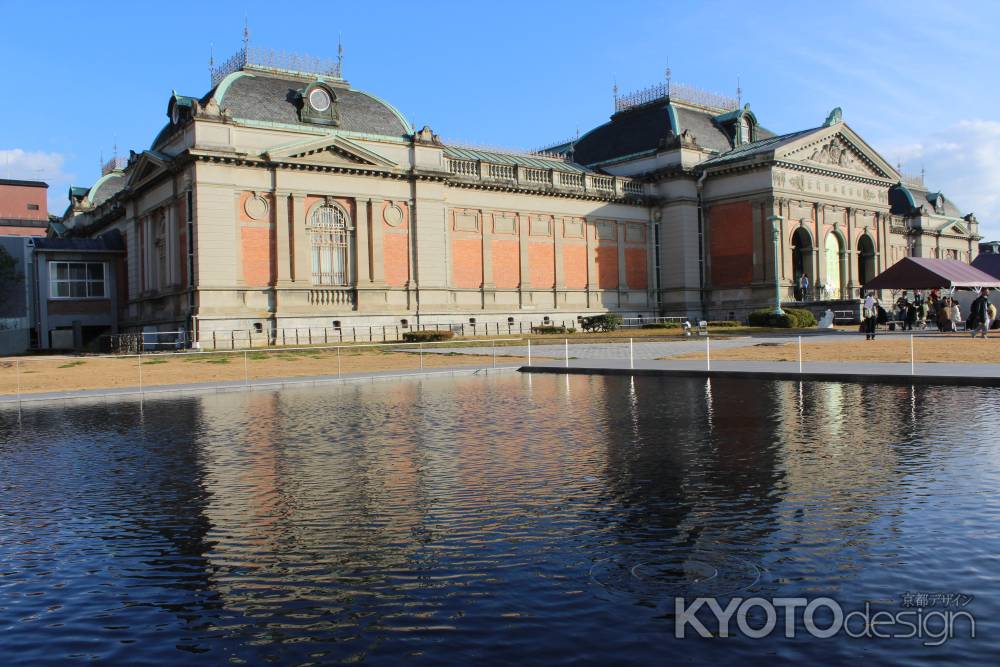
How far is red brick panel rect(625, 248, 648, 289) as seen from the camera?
214ft

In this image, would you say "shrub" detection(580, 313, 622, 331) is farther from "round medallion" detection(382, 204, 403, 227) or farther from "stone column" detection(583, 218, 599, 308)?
"round medallion" detection(382, 204, 403, 227)

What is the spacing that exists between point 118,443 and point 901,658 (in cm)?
1256

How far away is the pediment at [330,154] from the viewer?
1868 inches

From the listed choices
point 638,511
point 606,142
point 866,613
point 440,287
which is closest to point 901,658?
point 866,613

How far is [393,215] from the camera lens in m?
52.2

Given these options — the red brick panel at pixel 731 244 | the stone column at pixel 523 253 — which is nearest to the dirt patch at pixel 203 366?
the stone column at pixel 523 253

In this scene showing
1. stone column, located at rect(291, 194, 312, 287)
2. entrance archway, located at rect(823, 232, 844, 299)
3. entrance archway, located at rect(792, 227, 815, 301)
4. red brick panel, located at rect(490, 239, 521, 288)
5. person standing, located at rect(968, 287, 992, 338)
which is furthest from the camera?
entrance archway, located at rect(823, 232, 844, 299)

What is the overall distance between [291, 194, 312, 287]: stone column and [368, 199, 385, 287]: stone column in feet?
13.1

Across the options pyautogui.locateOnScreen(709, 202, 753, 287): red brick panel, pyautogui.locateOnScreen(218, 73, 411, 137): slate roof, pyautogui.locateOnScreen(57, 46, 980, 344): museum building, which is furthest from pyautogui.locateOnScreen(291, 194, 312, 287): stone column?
pyautogui.locateOnScreen(709, 202, 753, 287): red brick panel

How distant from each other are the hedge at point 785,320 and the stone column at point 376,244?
2231 centimetres

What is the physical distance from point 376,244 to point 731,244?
90.1 ft

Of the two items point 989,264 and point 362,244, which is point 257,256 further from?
point 989,264

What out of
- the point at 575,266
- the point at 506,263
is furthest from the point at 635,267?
the point at 506,263

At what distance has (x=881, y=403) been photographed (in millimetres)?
16734
